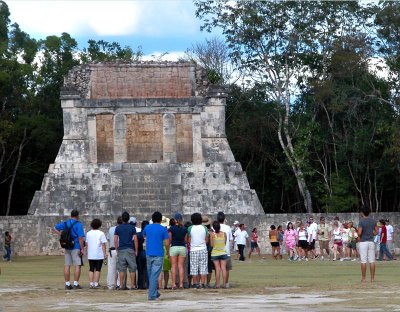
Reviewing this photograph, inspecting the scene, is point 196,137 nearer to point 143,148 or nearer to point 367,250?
point 143,148

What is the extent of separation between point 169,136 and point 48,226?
6.42 m

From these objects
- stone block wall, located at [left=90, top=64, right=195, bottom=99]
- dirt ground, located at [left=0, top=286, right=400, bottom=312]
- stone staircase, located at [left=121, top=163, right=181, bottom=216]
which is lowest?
dirt ground, located at [left=0, top=286, right=400, bottom=312]

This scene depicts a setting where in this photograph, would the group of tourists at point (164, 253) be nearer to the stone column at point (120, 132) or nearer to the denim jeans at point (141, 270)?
the denim jeans at point (141, 270)

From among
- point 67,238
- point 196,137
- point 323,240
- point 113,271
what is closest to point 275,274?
point 113,271

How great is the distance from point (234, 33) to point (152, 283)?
33.8 meters

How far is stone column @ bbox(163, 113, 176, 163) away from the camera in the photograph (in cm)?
4488

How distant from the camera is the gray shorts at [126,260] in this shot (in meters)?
21.6

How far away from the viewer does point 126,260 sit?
21.6 metres

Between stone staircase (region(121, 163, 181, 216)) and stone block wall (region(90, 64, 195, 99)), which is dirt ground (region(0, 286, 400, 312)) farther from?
stone block wall (region(90, 64, 195, 99))

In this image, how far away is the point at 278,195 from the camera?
57000mm

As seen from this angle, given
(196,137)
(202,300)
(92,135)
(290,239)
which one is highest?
(92,135)

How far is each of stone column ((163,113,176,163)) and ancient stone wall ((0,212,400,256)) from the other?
4117 mm

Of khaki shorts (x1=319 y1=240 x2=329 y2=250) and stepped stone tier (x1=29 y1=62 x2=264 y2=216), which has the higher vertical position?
stepped stone tier (x1=29 y1=62 x2=264 y2=216)

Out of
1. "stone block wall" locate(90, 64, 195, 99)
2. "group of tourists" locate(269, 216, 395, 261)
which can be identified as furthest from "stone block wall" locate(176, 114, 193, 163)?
"group of tourists" locate(269, 216, 395, 261)
